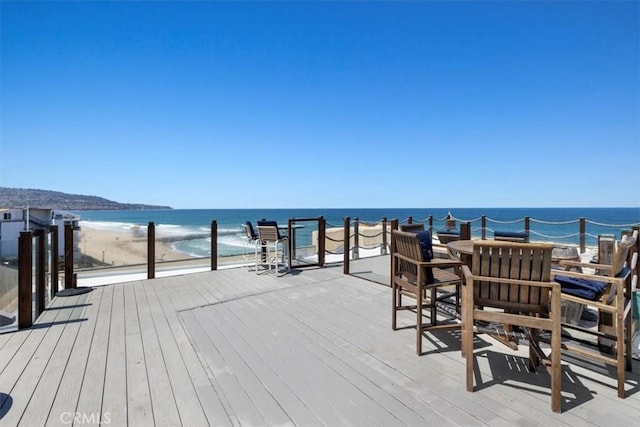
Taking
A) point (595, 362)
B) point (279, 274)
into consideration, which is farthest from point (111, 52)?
point (595, 362)

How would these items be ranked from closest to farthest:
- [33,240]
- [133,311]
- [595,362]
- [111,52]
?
[595,362], [33,240], [133,311], [111,52]

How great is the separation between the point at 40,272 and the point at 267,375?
10.8ft

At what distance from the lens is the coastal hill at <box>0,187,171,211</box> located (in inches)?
672

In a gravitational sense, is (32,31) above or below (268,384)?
above

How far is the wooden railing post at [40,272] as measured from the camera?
3.26 m

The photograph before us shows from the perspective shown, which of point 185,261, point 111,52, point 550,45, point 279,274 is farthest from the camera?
point 550,45

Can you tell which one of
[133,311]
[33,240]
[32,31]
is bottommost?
[133,311]

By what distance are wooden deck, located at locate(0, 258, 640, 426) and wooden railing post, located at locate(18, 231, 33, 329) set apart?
0.56 feet

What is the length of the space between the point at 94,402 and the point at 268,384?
3.34 ft

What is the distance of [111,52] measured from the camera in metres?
7.66

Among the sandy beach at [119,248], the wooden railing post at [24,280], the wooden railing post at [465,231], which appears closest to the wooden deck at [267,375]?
the wooden railing post at [24,280]

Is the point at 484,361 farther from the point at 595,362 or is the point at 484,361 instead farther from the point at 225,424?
the point at 225,424

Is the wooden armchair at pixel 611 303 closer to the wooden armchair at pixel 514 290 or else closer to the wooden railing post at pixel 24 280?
the wooden armchair at pixel 514 290

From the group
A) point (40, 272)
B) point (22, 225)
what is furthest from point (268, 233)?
point (22, 225)
